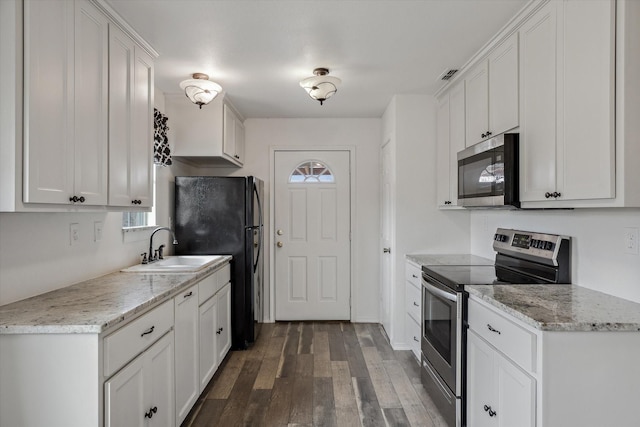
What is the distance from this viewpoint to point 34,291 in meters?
1.82

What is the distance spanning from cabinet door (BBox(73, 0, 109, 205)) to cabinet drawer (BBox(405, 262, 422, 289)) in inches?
90.8

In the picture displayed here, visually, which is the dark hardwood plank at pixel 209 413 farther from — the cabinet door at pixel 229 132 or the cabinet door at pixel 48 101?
the cabinet door at pixel 229 132

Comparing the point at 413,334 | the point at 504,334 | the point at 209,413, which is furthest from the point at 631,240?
the point at 209,413

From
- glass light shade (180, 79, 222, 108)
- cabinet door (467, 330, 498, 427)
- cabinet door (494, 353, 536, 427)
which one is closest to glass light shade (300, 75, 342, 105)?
glass light shade (180, 79, 222, 108)

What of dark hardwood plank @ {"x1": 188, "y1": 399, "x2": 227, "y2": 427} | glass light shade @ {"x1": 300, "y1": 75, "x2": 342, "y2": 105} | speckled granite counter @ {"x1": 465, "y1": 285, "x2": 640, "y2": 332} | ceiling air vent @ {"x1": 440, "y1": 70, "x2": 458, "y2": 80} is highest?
ceiling air vent @ {"x1": 440, "y1": 70, "x2": 458, "y2": 80}

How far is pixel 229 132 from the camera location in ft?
12.1

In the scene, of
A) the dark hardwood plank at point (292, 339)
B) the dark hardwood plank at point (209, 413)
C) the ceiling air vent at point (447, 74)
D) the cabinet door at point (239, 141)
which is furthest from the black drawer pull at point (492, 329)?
the cabinet door at point (239, 141)

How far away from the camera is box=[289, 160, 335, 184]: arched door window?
4.40 meters

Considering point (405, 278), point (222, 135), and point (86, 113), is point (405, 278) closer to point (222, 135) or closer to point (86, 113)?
point (222, 135)

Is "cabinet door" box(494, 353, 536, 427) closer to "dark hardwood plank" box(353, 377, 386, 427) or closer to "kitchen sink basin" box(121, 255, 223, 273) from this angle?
"dark hardwood plank" box(353, 377, 386, 427)

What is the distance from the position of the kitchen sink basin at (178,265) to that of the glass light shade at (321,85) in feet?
5.04

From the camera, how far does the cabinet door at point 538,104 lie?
182cm

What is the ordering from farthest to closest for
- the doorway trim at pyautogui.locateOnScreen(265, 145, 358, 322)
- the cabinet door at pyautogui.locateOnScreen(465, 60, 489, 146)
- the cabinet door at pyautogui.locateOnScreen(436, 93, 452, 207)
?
the doorway trim at pyautogui.locateOnScreen(265, 145, 358, 322)
the cabinet door at pyautogui.locateOnScreen(436, 93, 452, 207)
the cabinet door at pyautogui.locateOnScreen(465, 60, 489, 146)

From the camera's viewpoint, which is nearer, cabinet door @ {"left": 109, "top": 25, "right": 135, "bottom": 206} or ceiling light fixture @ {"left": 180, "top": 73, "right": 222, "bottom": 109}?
cabinet door @ {"left": 109, "top": 25, "right": 135, "bottom": 206}
